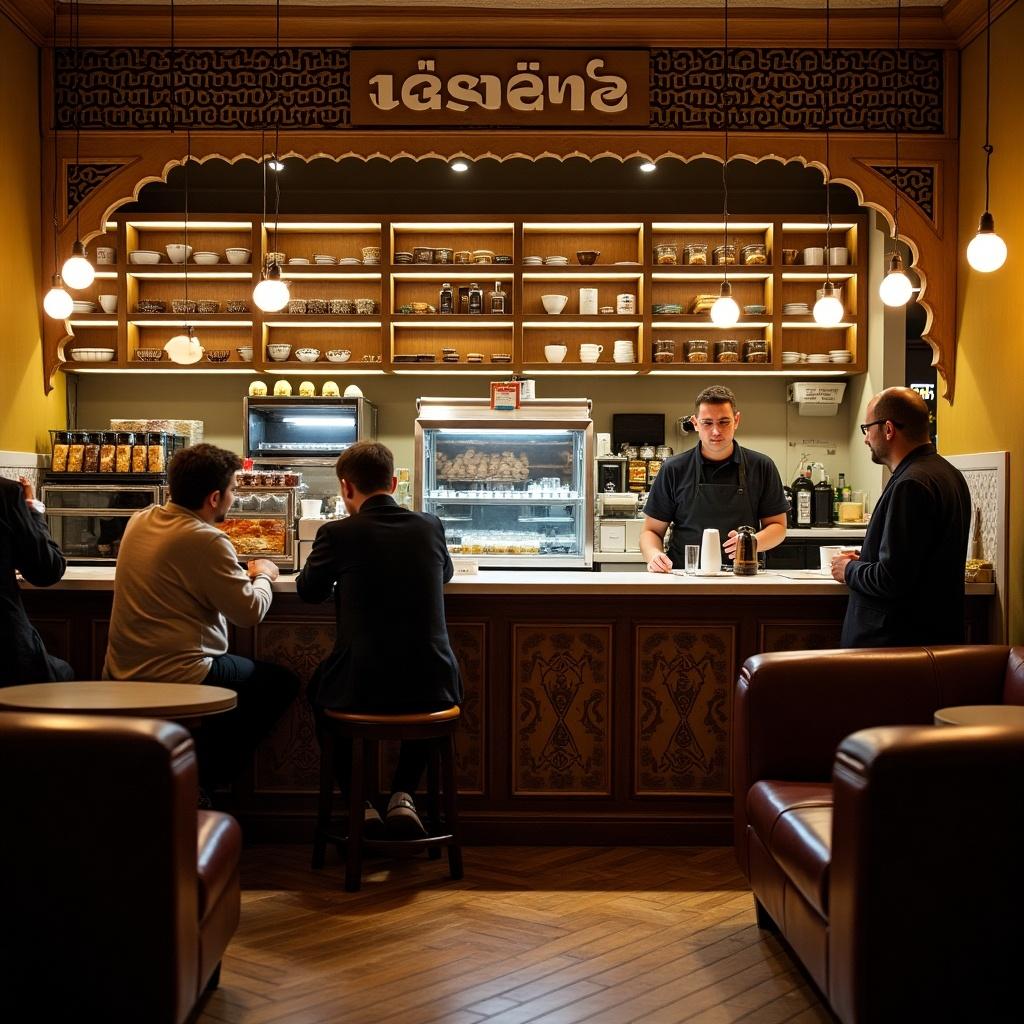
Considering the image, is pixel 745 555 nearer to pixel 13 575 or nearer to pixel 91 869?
pixel 13 575

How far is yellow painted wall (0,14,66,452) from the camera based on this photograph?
208 inches

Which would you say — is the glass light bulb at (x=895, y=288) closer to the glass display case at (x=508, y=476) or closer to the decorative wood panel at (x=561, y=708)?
the glass display case at (x=508, y=476)

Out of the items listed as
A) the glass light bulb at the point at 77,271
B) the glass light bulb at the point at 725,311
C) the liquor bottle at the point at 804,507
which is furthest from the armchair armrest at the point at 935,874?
the liquor bottle at the point at 804,507

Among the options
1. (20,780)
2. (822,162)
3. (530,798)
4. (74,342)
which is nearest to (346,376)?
(74,342)

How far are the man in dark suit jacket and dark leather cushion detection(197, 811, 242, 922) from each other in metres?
2.22

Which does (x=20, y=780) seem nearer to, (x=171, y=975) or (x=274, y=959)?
(x=171, y=975)

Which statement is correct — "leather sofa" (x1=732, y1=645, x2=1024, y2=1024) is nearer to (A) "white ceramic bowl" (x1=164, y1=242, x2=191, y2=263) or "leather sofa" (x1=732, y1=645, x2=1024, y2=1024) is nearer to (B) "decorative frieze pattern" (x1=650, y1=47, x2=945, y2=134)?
(B) "decorative frieze pattern" (x1=650, y1=47, x2=945, y2=134)

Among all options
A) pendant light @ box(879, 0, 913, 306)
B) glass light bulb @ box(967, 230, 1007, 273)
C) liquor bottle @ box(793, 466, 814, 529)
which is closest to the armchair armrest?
glass light bulb @ box(967, 230, 1007, 273)

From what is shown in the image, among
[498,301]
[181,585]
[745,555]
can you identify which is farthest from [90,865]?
[498,301]

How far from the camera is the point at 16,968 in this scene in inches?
90.9

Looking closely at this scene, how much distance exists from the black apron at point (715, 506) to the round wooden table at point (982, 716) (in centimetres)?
227

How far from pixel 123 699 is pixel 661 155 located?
4006 millimetres

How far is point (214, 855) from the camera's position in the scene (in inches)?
104

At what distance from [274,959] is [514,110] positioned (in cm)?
418
